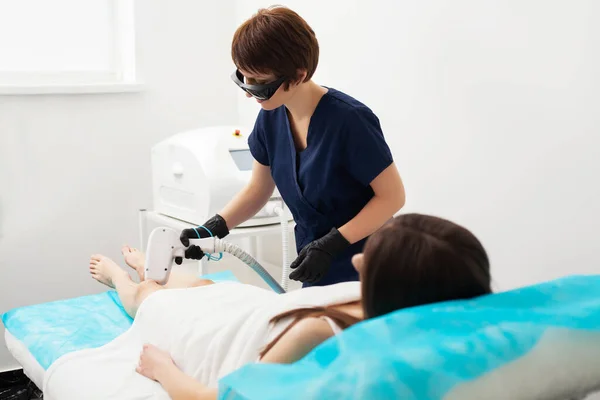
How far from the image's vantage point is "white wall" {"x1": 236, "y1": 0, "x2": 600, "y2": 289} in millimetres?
1900

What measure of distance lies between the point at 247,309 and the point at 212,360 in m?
0.15

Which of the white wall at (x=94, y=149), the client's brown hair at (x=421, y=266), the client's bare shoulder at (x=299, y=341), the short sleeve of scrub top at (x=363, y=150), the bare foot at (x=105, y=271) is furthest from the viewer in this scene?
the white wall at (x=94, y=149)

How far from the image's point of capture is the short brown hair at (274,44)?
65.2 inches

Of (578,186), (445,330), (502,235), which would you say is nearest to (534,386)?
(445,330)

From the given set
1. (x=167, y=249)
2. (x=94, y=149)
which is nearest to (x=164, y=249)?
(x=167, y=249)

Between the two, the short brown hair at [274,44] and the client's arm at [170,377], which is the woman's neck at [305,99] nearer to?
the short brown hair at [274,44]

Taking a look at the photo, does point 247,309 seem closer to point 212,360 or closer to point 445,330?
point 212,360

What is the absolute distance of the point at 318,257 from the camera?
67.6 inches

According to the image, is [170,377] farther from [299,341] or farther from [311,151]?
[311,151]

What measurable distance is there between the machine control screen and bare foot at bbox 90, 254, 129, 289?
0.60 m

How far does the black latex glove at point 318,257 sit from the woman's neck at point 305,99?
0.32 meters

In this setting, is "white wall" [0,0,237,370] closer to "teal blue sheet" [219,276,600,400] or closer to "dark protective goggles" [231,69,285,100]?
"dark protective goggles" [231,69,285,100]

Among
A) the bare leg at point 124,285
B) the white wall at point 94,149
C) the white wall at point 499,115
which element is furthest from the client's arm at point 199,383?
the white wall at point 94,149

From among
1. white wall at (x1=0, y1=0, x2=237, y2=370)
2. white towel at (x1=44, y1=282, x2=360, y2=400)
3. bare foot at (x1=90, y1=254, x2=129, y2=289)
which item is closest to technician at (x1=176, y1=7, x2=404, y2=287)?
white towel at (x1=44, y1=282, x2=360, y2=400)
